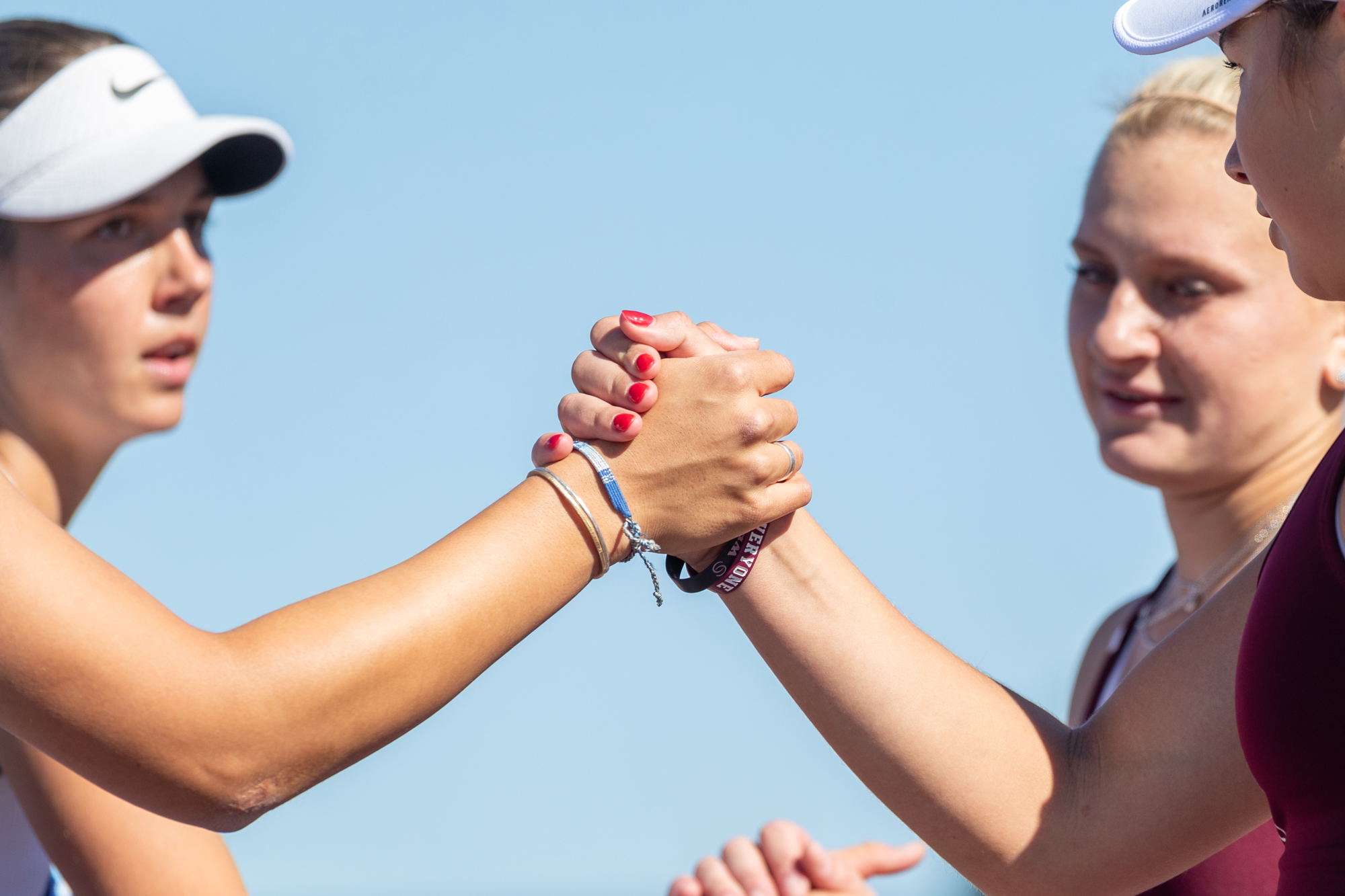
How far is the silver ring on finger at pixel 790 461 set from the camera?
2418mm

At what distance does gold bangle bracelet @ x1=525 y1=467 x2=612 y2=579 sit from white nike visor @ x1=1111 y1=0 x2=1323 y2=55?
3.47 ft

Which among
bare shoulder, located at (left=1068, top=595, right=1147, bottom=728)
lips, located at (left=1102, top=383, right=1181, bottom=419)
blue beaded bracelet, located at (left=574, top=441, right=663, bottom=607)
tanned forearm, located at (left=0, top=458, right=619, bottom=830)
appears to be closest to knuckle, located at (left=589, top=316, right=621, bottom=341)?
blue beaded bracelet, located at (left=574, top=441, right=663, bottom=607)

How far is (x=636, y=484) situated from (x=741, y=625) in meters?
0.41

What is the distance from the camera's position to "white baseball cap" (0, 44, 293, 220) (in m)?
2.83

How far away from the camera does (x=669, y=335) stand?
2.48m

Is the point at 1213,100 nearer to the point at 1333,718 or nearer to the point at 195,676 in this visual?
the point at 1333,718

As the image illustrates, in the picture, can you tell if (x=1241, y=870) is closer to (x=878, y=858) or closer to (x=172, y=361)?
(x=878, y=858)

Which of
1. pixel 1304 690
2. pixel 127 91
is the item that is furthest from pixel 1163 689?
pixel 127 91

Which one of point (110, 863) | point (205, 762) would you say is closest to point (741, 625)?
point (205, 762)

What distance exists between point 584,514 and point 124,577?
70cm

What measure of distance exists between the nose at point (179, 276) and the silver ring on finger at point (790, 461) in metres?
1.54

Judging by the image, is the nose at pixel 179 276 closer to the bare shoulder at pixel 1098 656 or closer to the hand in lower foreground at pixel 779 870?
the hand in lower foreground at pixel 779 870

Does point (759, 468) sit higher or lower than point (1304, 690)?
higher

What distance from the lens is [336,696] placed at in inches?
69.1
